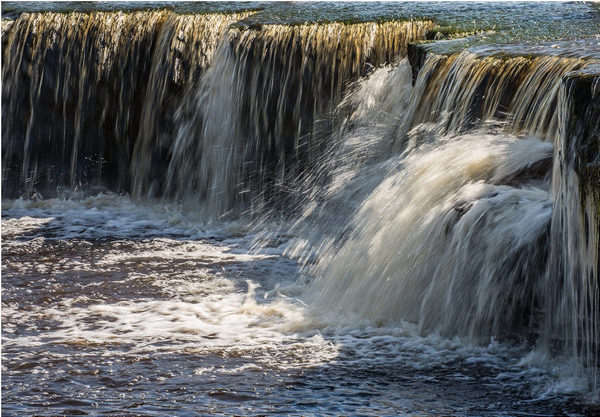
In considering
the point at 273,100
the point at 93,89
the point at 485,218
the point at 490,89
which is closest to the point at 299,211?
the point at 273,100

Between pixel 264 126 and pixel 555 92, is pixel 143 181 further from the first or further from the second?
pixel 555 92

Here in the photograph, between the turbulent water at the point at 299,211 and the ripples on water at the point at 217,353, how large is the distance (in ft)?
0.07

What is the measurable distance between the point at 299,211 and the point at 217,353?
4.07 m

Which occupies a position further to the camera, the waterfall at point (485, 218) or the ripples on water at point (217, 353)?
the waterfall at point (485, 218)

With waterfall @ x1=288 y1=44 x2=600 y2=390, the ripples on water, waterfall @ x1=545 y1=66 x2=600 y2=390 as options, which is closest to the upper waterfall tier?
waterfall @ x1=288 y1=44 x2=600 y2=390

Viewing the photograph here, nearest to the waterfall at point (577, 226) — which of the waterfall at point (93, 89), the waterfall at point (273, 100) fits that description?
the waterfall at point (273, 100)

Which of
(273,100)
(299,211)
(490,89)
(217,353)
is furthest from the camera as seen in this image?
(273,100)

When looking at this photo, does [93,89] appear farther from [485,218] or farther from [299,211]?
[485,218]

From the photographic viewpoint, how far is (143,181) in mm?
11805

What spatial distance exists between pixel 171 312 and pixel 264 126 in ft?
12.8

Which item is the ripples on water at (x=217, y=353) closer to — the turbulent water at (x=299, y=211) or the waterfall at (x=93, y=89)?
the turbulent water at (x=299, y=211)

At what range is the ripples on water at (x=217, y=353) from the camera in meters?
5.77

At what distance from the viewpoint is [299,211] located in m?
10.5

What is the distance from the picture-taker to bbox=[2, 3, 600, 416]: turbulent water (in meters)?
6.02
